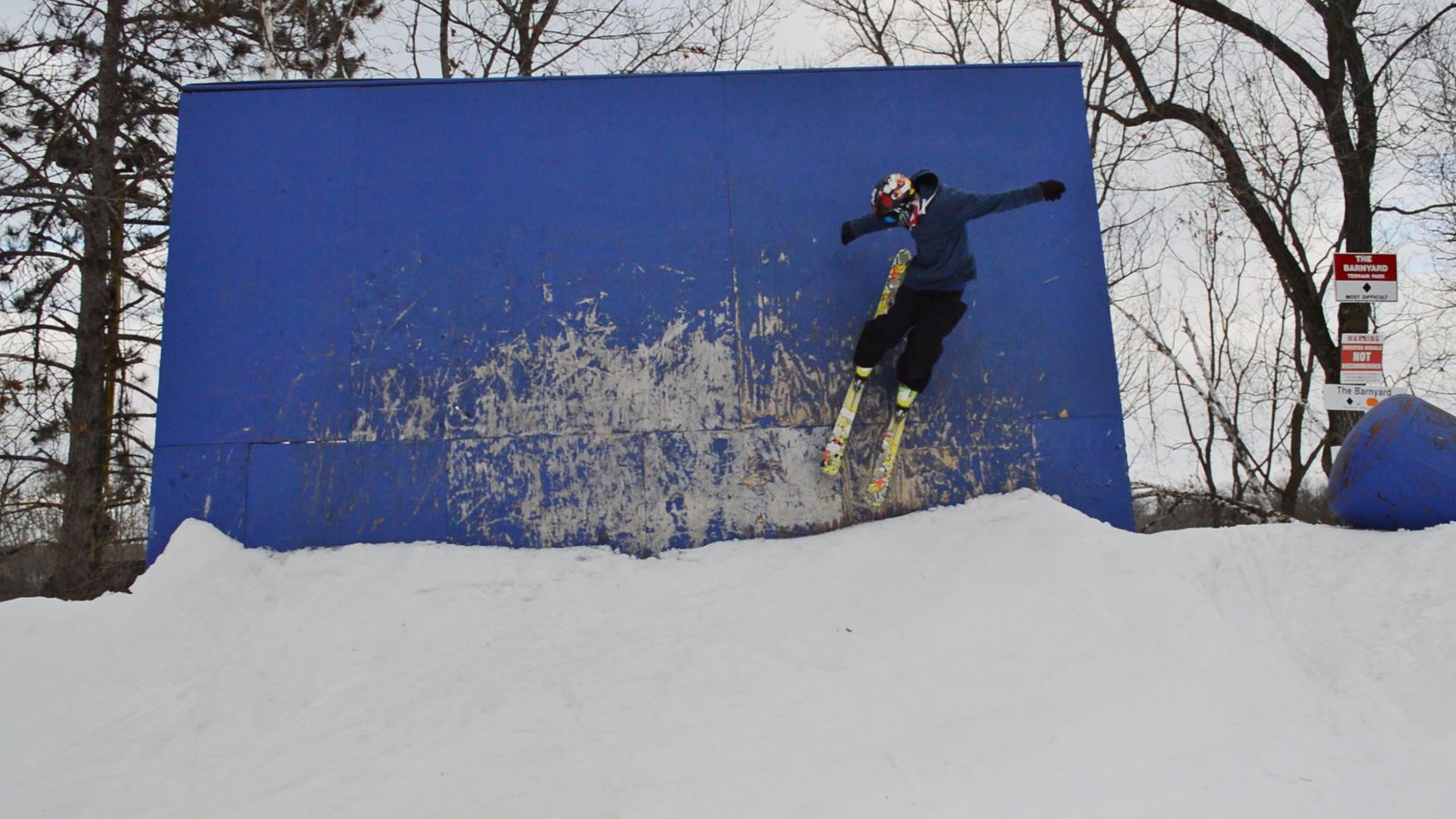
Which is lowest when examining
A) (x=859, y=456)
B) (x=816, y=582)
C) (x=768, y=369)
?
(x=816, y=582)

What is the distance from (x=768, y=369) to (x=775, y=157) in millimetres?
1443

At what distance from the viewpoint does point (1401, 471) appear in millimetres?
3859

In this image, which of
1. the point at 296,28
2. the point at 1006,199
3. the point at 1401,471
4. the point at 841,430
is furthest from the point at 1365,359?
the point at 296,28

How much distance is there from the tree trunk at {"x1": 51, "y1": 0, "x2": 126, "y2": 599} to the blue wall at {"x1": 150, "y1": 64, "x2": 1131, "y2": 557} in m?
6.27

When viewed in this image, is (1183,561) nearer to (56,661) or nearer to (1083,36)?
(56,661)

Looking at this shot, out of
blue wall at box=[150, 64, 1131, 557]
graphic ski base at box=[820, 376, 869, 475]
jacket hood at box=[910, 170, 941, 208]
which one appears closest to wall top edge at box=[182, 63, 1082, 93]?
blue wall at box=[150, 64, 1131, 557]

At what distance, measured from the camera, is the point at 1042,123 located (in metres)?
5.56

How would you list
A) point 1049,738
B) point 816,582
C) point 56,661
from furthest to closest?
point 816,582 → point 56,661 → point 1049,738

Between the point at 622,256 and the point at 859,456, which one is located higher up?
the point at 622,256

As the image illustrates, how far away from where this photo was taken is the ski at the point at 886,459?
16.4 feet

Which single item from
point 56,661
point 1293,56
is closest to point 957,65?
point 56,661

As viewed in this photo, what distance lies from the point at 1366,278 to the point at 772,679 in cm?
595

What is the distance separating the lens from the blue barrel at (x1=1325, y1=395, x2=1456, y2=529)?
3826 millimetres

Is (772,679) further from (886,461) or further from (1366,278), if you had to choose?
(1366,278)
